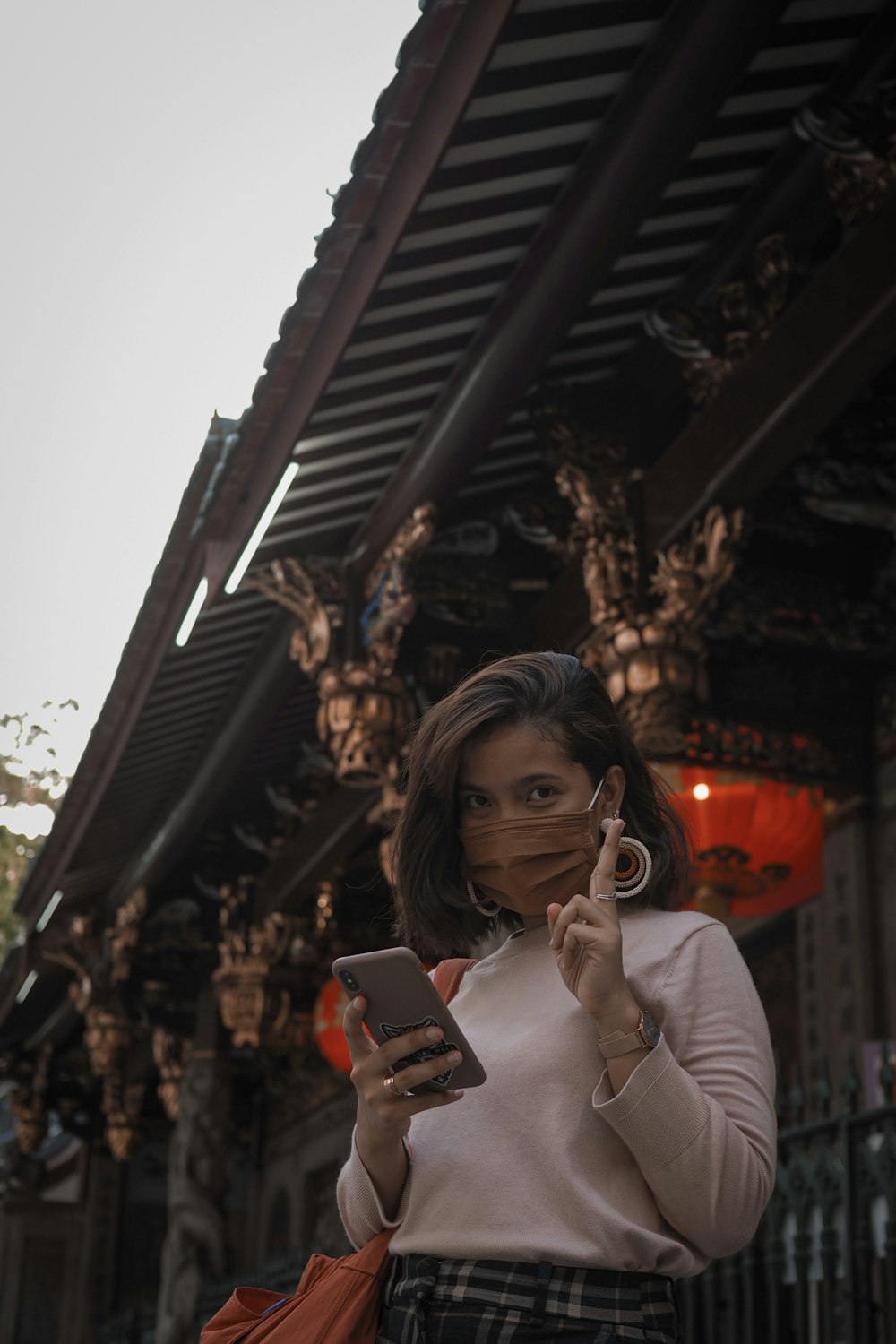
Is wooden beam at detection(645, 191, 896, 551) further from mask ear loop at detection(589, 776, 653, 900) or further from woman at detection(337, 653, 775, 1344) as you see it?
mask ear loop at detection(589, 776, 653, 900)

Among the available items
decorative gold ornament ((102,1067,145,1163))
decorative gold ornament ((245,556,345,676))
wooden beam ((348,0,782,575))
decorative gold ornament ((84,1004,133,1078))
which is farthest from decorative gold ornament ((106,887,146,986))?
wooden beam ((348,0,782,575))

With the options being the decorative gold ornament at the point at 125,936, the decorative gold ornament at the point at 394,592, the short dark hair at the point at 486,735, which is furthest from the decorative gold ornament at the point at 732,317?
the decorative gold ornament at the point at 125,936

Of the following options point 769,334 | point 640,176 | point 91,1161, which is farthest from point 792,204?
point 91,1161

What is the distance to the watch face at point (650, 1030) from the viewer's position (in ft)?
5.25

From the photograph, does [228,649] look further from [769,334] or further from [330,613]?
[769,334]

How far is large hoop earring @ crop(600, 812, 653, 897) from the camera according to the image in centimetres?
175

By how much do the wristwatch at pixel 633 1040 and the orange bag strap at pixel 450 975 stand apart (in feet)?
1.42

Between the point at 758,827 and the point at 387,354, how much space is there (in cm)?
209

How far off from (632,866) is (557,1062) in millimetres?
237

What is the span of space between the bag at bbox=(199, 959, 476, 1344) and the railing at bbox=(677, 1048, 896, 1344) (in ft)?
7.52

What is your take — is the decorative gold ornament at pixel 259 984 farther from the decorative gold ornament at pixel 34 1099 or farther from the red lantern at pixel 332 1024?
the decorative gold ornament at pixel 34 1099

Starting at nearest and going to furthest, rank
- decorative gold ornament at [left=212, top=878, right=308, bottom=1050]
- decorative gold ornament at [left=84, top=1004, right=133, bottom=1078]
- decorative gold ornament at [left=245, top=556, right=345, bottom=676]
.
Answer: decorative gold ornament at [left=245, top=556, right=345, bottom=676], decorative gold ornament at [left=212, top=878, right=308, bottom=1050], decorative gold ornament at [left=84, top=1004, right=133, bottom=1078]

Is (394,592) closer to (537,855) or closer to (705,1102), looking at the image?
(537,855)

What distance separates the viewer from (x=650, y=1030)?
5.27 feet
